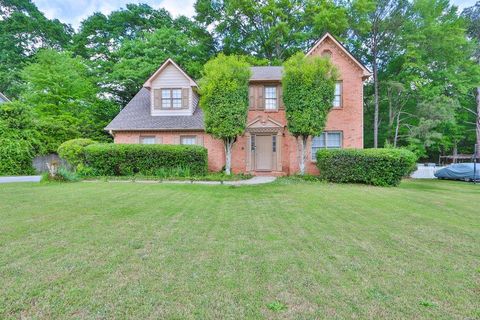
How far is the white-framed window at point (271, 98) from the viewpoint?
1544cm

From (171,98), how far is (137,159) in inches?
203

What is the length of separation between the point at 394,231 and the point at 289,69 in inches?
384

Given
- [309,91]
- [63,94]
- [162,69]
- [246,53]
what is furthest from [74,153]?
[246,53]

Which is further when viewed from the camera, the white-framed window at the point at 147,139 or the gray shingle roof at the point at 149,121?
the white-framed window at the point at 147,139

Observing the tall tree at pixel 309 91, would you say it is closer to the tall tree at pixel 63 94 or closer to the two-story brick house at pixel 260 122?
the two-story brick house at pixel 260 122

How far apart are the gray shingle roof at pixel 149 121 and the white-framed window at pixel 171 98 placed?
0.73m

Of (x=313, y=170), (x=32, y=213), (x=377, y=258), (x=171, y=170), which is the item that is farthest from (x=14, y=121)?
(x=377, y=258)

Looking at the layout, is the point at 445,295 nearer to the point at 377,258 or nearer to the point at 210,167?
the point at 377,258

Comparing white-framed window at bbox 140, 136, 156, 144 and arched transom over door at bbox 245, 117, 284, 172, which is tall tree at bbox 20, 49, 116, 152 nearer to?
white-framed window at bbox 140, 136, 156, 144

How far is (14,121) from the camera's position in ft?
49.8

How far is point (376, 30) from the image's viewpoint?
23016 mm

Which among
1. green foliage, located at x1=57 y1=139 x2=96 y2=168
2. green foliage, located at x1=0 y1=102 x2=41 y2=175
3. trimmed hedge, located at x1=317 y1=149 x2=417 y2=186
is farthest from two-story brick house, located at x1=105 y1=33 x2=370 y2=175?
green foliage, located at x1=0 y1=102 x2=41 y2=175

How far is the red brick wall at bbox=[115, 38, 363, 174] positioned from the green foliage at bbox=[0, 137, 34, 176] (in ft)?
26.3

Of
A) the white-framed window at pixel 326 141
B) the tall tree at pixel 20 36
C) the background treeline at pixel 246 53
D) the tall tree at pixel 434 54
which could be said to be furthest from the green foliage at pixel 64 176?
the tall tree at pixel 434 54
